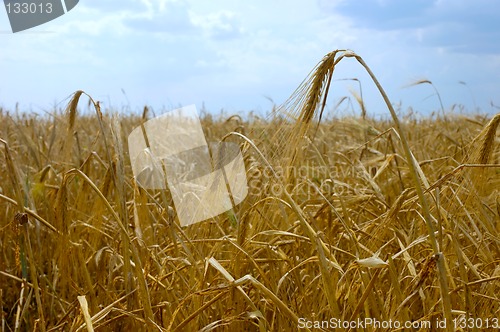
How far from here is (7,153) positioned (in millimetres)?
988

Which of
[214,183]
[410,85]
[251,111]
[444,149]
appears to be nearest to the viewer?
[214,183]

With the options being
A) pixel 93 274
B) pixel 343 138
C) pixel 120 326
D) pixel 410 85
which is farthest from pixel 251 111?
pixel 120 326

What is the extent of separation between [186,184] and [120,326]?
43 cm

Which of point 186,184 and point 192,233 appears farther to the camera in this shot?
point 186,184

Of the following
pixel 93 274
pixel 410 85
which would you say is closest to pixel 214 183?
pixel 93 274

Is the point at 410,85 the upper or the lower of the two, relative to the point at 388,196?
upper

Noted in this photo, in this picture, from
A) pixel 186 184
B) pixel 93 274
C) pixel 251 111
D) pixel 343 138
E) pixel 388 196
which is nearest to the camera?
pixel 186 184

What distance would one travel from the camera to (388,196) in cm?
194

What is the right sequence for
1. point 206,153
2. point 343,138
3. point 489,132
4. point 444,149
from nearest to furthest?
point 489,132, point 206,153, point 444,149, point 343,138

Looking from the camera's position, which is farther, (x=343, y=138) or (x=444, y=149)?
(x=343, y=138)

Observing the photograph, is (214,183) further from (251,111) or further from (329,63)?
(251,111)

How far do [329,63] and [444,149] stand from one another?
92.5 inches

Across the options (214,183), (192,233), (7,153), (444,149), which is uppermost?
(7,153)

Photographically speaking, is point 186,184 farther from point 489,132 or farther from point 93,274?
point 489,132
